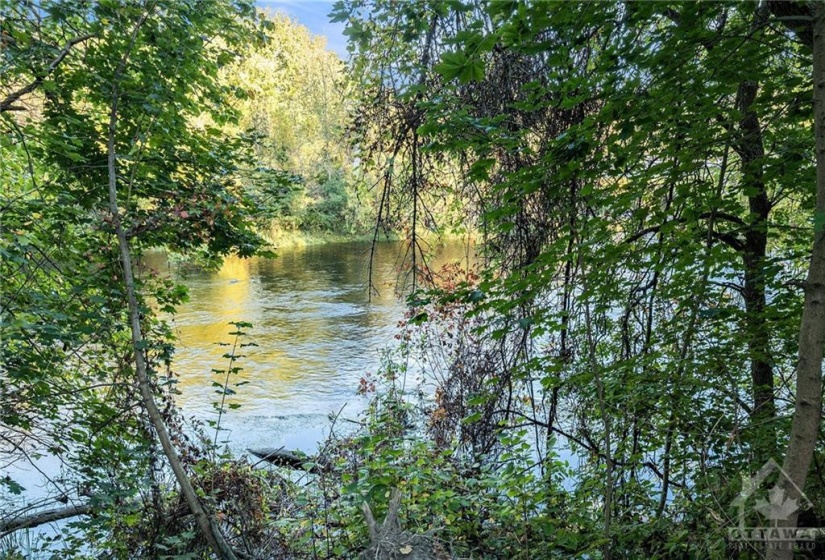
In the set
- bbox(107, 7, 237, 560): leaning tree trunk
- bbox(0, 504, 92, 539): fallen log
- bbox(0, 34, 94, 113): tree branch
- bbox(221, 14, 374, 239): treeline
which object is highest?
bbox(221, 14, 374, 239): treeline

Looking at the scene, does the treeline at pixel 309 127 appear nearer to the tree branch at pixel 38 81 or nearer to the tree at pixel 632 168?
the tree branch at pixel 38 81

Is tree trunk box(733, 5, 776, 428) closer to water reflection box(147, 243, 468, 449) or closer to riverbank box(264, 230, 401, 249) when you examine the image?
water reflection box(147, 243, 468, 449)

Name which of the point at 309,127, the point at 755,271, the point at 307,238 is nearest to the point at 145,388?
the point at 755,271

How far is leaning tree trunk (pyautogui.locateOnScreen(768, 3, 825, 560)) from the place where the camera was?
96 cm

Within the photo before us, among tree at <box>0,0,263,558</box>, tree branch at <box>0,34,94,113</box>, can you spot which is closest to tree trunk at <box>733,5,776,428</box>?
tree at <box>0,0,263,558</box>

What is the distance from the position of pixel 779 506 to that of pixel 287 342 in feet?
26.0

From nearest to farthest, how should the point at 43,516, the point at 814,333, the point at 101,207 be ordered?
1. the point at 814,333
2. the point at 101,207
3. the point at 43,516

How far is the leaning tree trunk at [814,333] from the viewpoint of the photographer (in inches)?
37.9

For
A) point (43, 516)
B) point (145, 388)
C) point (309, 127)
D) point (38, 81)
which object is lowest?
point (43, 516)

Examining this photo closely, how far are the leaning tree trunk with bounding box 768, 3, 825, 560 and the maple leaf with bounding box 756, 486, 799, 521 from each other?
10 centimetres

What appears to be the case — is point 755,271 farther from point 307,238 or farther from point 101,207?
point 307,238

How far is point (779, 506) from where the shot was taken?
1.16 metres

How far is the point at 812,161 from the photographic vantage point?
192 centimetres

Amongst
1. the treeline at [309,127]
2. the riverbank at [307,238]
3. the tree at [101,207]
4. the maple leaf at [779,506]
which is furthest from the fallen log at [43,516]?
the riverbank at [307,238]
